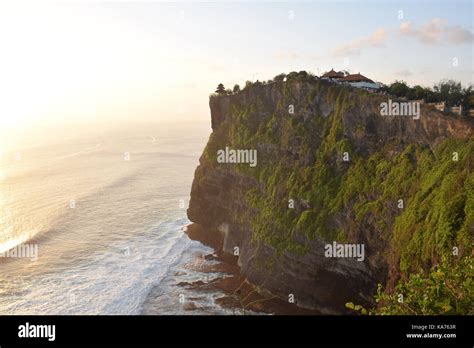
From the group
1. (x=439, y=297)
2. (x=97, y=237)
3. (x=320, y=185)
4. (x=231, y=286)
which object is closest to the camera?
(x=439, y=297)

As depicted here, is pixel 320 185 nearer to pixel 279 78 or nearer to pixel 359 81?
pixel 359 81

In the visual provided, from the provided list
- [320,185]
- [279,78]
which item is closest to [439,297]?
[320,185]

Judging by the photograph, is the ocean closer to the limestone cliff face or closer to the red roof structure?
the limestone cliff face

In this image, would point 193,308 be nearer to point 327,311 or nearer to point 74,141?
point 327,311

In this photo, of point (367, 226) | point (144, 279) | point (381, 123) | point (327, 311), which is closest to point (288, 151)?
point (381, 123)

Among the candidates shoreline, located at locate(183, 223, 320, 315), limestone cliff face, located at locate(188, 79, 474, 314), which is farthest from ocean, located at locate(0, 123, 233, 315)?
limestone cliff face, located at locate(188, 79, 474, 314)
